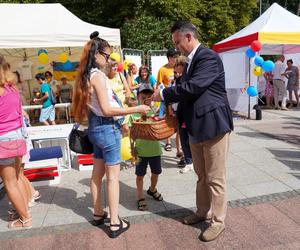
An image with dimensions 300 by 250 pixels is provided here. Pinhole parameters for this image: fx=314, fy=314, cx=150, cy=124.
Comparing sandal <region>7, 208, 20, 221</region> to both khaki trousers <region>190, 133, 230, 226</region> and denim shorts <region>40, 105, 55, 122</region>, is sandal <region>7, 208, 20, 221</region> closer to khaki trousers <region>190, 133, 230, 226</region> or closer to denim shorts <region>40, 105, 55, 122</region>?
khaki trousers <region>190, 133, 230, 226</region>

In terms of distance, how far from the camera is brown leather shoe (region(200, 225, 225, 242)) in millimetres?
3031

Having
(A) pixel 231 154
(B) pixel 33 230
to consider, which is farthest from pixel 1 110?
(A) pixel 231 154

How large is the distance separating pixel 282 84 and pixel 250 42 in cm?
296

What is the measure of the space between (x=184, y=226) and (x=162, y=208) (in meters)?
0.49

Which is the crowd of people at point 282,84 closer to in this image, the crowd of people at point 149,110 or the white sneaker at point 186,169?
the white sneaker at point 186,169

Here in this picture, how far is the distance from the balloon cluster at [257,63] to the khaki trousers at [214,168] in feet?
19.5

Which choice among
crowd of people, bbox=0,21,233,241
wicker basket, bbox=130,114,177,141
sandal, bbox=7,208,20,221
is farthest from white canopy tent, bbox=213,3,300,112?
sandal, bbox=7,208,20,221

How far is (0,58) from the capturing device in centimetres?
319

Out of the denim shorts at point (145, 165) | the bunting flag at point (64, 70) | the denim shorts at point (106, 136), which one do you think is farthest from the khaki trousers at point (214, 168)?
the bunting flag at point (64, 70)

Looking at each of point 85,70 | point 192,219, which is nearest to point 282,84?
point 192,219

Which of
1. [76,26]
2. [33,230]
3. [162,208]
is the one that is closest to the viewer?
[33,230]

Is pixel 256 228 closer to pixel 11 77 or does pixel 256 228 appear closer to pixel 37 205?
pixel 37 205

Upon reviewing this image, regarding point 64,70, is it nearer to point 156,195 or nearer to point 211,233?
point 156,195

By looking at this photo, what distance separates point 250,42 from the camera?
8.80 m
